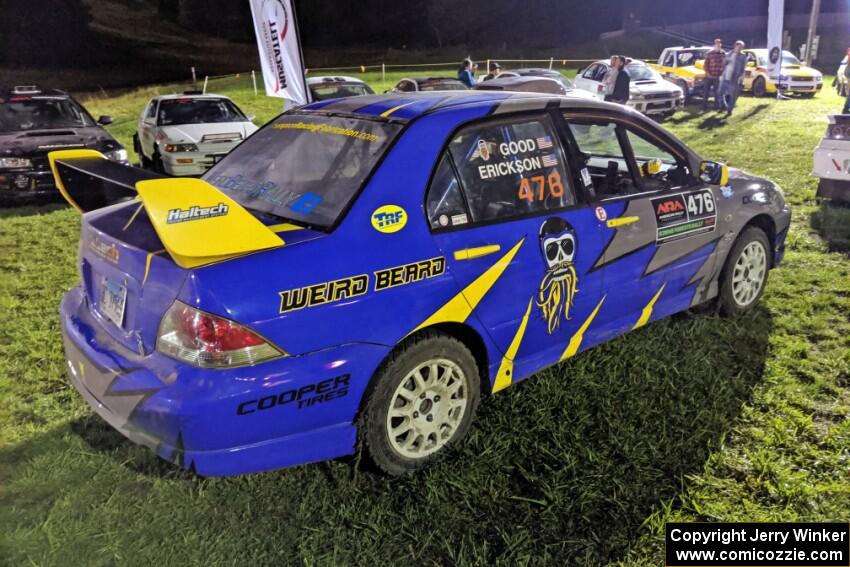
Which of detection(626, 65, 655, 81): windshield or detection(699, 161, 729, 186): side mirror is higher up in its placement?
detection(699, 161, 729, 186): side mirror

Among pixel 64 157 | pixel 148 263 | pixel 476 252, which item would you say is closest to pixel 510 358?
pixel 476 252

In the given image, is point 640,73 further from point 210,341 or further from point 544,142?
point 210,341

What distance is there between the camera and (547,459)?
3053 mm

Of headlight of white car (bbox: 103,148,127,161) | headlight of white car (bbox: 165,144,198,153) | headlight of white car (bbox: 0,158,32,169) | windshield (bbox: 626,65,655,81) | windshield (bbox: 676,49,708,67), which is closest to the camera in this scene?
headlight of white car (bbox: 0,158,32,169)

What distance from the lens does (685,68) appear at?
18.0 m

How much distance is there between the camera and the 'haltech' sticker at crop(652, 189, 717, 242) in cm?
370

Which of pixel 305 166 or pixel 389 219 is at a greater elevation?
pixel 305 166

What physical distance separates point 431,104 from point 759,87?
1944 centimetres

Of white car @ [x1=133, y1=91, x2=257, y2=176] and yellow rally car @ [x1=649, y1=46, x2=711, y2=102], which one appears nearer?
white car @ [x1=133, y1=91, x2=257, y2=176]

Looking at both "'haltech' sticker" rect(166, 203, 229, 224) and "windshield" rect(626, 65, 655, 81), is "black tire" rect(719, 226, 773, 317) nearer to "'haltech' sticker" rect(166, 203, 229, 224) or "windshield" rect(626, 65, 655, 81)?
"'haltech' sticker" rect(166, 203, 229, 224)

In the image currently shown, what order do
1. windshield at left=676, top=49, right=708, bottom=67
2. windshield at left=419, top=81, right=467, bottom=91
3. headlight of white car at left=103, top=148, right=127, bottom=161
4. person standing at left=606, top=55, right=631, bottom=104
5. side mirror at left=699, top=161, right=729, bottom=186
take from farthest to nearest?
windshield at left=676, top=49, right=708, bottom=67, windshield at left=419, top=81, right=467, bottom=91, person standing at left=606, top=55, right=631, bottom=104, headlight of white car at left=103, top=148, right=127, bottom=161, side mirror at left=699, top=161, right=729, bottom=186

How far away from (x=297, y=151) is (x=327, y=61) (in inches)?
1171

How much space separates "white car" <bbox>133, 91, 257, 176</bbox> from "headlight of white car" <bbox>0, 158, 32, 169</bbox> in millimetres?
1822

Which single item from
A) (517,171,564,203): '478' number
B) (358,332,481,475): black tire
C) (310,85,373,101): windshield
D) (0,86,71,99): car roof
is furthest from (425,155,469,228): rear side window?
(310,85,373,101): windshield
